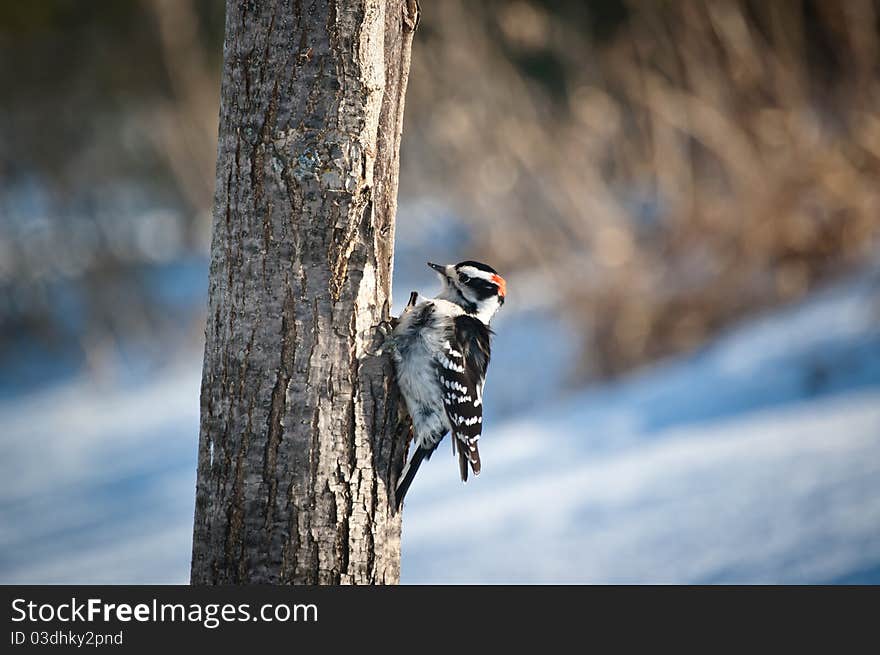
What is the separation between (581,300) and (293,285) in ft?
17.1

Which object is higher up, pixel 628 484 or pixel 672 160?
pixel 672 160

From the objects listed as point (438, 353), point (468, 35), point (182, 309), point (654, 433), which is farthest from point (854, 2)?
point (182, 309)

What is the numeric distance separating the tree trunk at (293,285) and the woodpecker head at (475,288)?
1.09m

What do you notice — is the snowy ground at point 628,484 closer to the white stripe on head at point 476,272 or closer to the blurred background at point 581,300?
the blurred background at point 581,300

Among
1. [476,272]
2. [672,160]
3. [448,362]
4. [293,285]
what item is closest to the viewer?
[293,285]

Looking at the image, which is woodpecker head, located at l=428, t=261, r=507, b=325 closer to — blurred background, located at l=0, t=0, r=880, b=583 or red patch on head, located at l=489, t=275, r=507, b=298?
red patch on head, located at l=489, t=275, r=507, b=298

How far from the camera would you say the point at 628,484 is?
603 centimetres

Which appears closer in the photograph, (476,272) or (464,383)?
(464,383)

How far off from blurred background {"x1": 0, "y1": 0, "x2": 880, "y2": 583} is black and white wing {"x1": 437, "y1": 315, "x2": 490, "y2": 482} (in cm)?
219

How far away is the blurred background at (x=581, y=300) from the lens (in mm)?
5645

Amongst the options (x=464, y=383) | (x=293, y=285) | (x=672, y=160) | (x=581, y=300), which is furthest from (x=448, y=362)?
(x=672, y=160)

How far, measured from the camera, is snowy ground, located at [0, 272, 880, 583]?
17.1 ft

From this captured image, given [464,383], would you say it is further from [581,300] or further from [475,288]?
[581,300]

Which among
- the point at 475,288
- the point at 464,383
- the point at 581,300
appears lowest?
the point at 464,383
